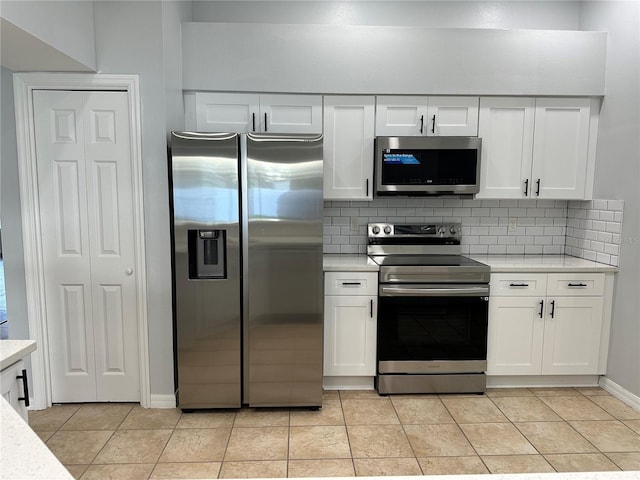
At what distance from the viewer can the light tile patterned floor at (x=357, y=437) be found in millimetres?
2244

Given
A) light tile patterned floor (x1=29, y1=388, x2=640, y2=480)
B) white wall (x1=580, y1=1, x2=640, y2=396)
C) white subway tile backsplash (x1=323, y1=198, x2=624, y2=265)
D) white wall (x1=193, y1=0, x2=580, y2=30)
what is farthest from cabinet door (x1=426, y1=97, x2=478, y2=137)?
light tile patterned floor (x1=29, y1=388, x2=640, y2=480)

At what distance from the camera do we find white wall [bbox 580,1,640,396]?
289cm

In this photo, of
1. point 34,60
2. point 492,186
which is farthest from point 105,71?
point 492,186

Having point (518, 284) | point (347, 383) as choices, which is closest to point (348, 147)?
point (518, 284)

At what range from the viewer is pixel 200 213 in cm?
265

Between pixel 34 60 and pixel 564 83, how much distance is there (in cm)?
351

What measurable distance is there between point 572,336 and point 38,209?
3.78m

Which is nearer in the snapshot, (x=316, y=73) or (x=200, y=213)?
(x=200, y=213)

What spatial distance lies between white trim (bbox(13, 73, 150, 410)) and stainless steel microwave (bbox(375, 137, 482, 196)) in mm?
1664

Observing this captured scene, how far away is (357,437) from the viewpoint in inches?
99.0

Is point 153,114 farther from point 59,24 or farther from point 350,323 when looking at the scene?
point 350,323

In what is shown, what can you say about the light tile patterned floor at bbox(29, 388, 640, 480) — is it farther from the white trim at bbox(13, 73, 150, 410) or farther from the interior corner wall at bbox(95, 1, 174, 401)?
the interior corner wall at bbox(95, 1, 174, 401)

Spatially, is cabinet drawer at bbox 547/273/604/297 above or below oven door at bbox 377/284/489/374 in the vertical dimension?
above

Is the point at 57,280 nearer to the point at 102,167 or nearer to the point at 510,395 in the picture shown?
the point at 102,167
